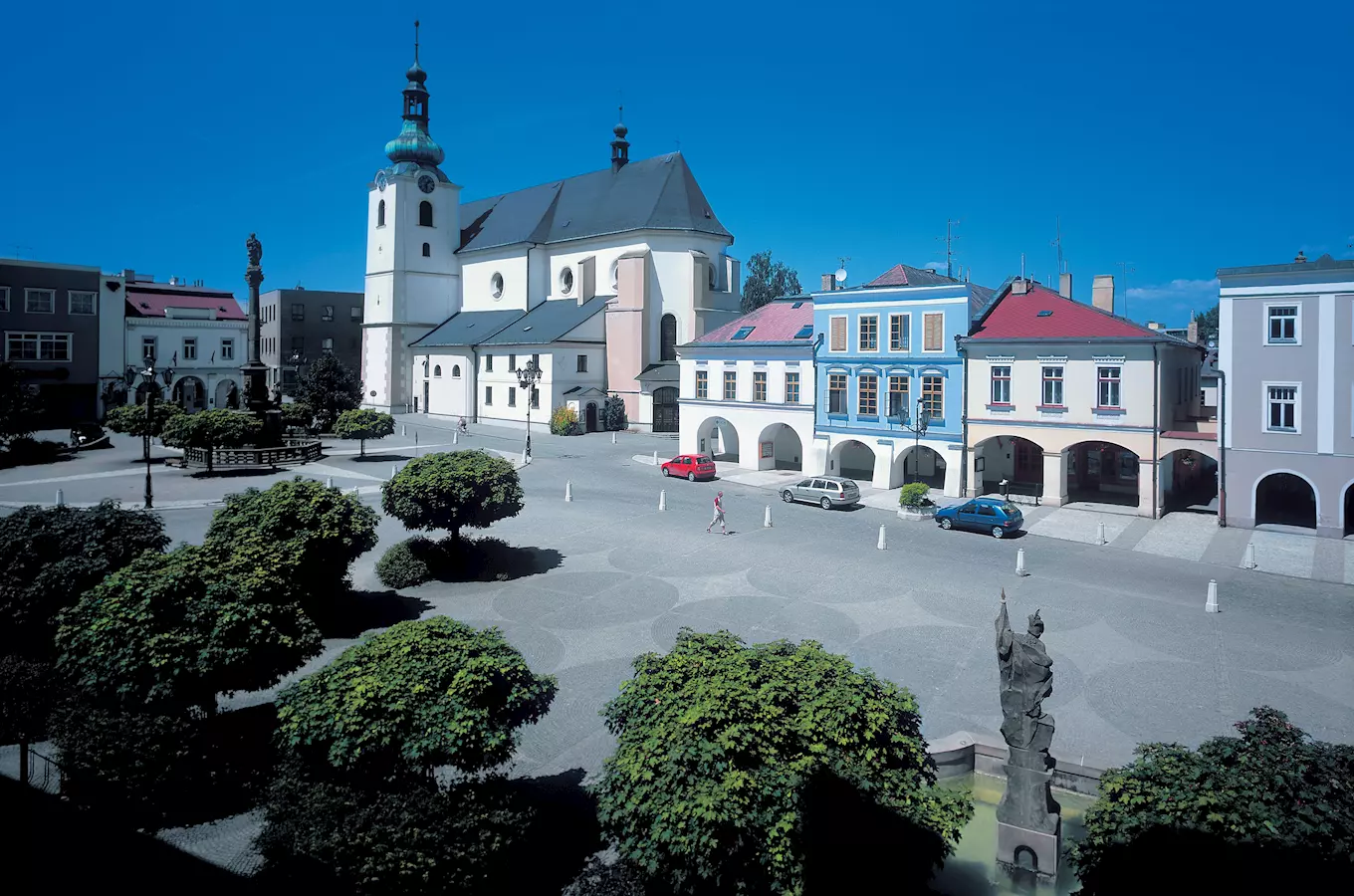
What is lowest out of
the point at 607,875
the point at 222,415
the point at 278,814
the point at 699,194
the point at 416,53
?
the point at 607,875

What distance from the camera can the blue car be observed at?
88.0 feet

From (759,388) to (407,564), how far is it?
2268 cm

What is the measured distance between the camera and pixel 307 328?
91.8m

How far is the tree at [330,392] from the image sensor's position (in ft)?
188

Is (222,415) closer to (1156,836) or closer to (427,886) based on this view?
(427,886)

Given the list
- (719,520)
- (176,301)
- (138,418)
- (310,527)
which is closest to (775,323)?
(719,520)

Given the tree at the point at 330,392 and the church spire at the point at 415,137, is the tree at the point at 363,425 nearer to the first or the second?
the tree at the point at 330,392

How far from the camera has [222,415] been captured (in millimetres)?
38156

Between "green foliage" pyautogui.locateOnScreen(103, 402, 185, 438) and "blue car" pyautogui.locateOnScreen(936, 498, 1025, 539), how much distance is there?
34.7 metres

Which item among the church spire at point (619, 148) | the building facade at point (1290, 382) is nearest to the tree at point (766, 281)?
the church spire at point (619, 148)

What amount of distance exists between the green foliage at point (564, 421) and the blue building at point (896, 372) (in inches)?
868

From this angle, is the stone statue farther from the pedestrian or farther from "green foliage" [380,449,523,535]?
the pedestrian

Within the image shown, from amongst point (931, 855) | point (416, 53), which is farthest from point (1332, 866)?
point (416, 53)

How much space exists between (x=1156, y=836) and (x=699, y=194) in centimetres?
6036
